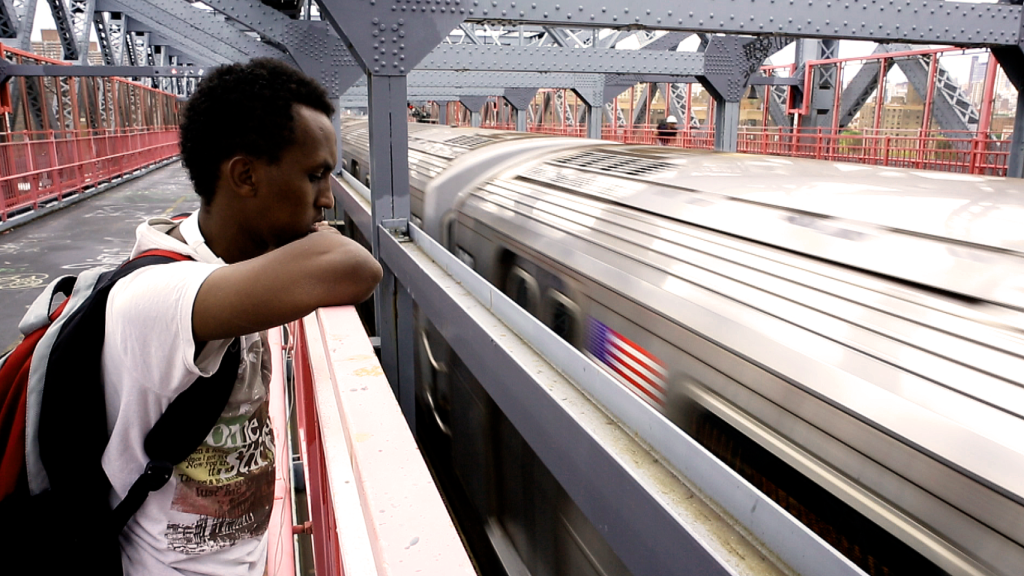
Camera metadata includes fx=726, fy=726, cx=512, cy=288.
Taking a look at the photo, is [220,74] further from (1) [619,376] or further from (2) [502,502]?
(2) [502,502]

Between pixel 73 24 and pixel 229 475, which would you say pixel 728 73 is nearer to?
pixel 229 475

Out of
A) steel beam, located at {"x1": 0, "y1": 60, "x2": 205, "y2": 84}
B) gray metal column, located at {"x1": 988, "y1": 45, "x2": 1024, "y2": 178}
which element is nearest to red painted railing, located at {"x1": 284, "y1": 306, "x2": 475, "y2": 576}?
gray metal column, located at {"x1": 988, "y1": 45, "x2": 1024, "y2": 178}

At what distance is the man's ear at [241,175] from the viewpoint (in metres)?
1.22

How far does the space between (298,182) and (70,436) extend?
1.81 feet

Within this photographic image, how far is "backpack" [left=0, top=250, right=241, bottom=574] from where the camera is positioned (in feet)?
3.71

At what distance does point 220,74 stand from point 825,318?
129cm

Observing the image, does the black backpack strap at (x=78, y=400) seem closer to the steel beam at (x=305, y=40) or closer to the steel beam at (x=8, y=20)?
the steel beam at (x=305, y=40)

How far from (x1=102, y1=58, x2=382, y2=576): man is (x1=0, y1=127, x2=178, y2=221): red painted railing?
→ 12.3m

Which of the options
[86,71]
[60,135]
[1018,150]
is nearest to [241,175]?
[1018,150]

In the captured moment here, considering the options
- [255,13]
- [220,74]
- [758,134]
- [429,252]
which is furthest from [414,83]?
[758,134]

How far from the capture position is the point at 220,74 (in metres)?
1.30

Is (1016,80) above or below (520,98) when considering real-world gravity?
below

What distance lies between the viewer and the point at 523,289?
3.12 metres

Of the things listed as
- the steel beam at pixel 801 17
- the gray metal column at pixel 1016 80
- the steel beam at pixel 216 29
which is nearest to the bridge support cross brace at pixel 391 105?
the steel beam at pixel 801 17
